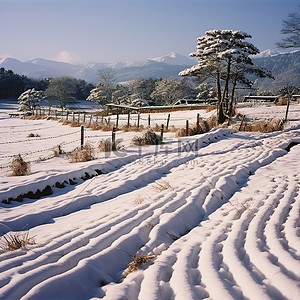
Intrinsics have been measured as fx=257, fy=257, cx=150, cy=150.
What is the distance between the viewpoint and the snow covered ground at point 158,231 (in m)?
2.42

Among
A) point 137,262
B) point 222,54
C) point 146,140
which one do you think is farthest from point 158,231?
point 222,54

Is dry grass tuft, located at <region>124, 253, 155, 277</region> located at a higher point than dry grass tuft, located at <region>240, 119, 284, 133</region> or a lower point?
lower

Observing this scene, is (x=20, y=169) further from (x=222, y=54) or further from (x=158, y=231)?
(x=222, y=54)

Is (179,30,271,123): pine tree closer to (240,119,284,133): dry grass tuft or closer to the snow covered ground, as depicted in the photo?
(240,119,284,133): dry grass tuft

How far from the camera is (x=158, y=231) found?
11.7ft

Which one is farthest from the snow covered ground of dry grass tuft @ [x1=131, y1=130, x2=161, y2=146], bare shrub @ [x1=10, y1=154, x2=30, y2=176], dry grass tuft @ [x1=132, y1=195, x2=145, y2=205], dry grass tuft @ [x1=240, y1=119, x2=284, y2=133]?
dry grass tuft @ [x1=240, y1=119, x2=284, y2=133]

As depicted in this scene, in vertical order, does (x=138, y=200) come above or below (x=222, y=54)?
below

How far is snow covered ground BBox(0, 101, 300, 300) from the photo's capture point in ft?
7.95

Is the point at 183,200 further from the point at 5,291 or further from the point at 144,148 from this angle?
the point at 144,148

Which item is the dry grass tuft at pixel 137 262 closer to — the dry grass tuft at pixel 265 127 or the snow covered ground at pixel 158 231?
the snow covered ground at pixel 158 231

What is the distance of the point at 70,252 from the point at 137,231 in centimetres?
93

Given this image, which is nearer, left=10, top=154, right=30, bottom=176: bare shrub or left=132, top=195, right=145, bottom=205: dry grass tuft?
left=132, top=195, right=145, bottom=205: dry grass tuft

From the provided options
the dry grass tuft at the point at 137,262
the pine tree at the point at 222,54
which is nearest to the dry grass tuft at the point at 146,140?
the pine tree at the point at 222,54

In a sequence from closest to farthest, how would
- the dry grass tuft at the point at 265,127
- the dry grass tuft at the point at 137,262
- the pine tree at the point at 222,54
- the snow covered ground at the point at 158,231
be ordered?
the snow covered ground at the point at 158,231
the dry grass tuft at the point at 137,262
the dry grass tuft at the point at 265,127
the pine tree at the point at 222,54
